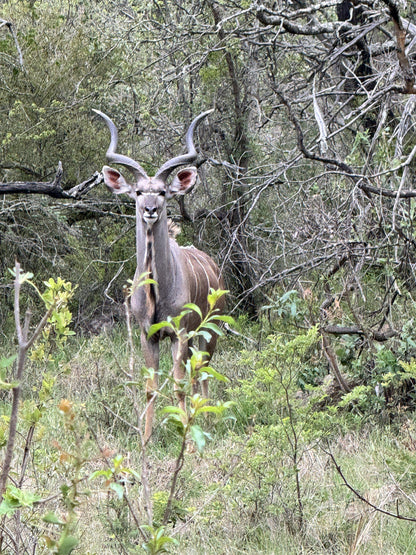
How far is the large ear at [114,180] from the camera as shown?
5.84 metres

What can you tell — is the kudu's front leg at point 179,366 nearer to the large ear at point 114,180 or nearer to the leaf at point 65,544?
the leaf at point 65,544

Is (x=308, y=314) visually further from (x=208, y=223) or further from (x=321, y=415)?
(x=208, y=223)

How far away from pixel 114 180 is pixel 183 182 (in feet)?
1.52

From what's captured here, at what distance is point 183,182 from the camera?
19.6 ft

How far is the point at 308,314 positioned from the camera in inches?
209

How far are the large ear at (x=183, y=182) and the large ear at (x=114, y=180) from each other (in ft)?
1.06

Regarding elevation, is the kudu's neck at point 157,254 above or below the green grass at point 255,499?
above

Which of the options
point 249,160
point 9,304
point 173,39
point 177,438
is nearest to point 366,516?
point 177,438

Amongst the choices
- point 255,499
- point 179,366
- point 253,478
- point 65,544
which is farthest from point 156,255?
point 65,544

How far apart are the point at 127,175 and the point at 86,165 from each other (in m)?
0.46

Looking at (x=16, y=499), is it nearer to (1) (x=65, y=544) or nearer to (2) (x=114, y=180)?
(1) (x=65, y=544)

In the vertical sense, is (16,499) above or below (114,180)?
below

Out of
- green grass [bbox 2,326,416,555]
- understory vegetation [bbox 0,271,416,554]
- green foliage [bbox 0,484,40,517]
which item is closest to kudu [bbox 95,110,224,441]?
understory vegetation [bbox 0,271,416,554]

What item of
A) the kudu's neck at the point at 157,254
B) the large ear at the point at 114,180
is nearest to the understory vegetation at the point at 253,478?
the kudu's neck at the point at 157,254
